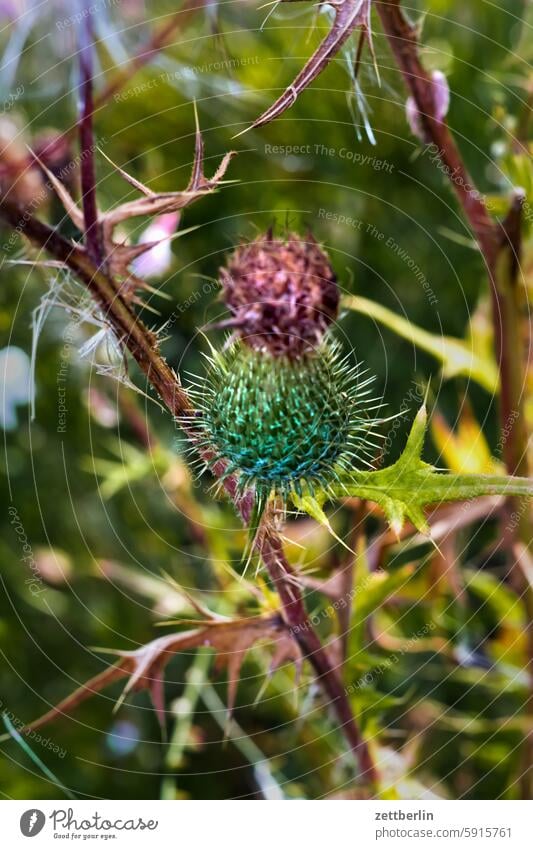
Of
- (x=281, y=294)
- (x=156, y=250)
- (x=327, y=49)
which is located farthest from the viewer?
(x=156, y=250)

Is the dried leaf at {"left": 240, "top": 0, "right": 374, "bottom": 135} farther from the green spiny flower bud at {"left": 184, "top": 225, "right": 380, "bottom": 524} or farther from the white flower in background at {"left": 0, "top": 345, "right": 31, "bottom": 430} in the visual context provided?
the white flower in background at {"left": 0, "top": 345, "right": 31, "bottom": 430}

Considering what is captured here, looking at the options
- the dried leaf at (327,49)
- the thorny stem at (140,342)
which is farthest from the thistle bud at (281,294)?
the dried leaf at (327,49)

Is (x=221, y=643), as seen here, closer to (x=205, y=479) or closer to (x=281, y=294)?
(x=281, y=294)

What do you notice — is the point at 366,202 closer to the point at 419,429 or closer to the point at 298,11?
the point at 298,11

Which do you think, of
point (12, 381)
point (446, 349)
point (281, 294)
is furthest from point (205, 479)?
point (281, 294)

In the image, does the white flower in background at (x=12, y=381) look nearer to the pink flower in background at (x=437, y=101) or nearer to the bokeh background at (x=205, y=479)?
the bokeh background at (x=205, y=479)

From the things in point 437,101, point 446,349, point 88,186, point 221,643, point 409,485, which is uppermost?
point 437,101

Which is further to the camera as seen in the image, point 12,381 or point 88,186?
point 12,381
